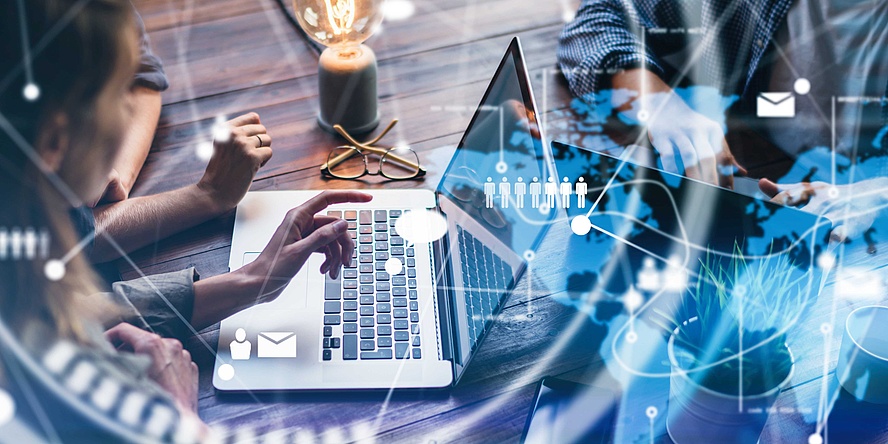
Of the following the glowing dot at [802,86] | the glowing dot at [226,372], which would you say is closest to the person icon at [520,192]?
the glowing dot at [226,372]

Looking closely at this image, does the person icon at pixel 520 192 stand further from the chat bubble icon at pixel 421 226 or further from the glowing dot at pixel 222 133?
the glowing dot at pixel 222 133

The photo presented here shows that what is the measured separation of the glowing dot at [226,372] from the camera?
0.72 m

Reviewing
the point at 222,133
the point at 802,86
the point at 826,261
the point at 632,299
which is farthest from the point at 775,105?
the point at 222,133

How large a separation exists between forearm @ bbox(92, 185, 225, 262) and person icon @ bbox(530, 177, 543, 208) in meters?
0.42

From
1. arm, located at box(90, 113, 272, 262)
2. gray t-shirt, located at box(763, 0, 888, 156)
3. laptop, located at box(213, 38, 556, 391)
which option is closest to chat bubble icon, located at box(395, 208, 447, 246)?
laptop, located at box(213, 38, 556, 391)

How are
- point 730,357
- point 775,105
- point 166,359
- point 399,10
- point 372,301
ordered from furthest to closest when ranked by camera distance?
point 399,10 → point 775,105 → point 372,301 → point 166,359 → point 730,357

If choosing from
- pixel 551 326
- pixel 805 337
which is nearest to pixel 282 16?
pixel 551 326

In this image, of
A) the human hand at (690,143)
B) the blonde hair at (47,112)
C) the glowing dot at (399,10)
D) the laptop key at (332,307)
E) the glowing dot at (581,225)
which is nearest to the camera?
the blonde hair at (47,112)

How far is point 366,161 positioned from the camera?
1.04 m

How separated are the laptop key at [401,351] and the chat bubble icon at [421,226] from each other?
170 mm

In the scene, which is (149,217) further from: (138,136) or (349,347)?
(349,347)

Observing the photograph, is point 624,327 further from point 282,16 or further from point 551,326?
point 282,16

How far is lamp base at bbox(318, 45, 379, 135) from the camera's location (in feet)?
3.47

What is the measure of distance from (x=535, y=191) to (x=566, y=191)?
172mm
